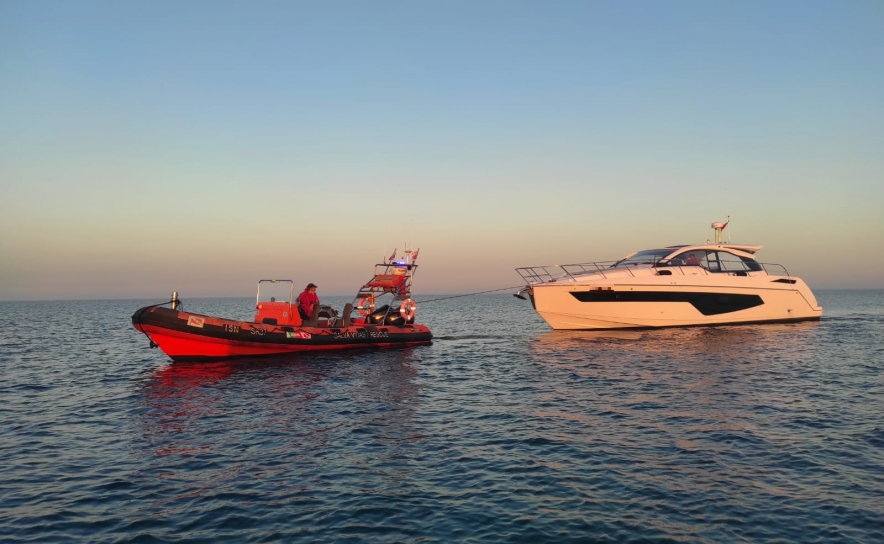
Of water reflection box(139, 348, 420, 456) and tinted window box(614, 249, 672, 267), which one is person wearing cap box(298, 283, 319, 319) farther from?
tinted window box(614, 249, 672, 267)

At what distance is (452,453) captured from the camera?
9625mm

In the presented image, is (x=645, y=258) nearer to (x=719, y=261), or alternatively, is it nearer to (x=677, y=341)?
(x=719, y=261)

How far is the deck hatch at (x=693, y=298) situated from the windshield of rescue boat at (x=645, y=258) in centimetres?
199

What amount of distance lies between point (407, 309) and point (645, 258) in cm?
1215

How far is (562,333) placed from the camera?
28.7 m

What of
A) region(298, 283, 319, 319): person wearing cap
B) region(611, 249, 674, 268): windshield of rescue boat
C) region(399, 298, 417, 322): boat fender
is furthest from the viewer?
region(611, 249, 674, 268): windshield of rescue boat

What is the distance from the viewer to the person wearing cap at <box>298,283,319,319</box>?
74.1 feet

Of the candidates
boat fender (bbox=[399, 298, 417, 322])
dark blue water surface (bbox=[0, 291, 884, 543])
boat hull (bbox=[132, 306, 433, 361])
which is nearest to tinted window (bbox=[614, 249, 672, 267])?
dark blue water surface (bbox=[0, 291, 884, 543])

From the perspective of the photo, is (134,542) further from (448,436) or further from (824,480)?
(824,480)

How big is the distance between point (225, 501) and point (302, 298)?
1542 cm

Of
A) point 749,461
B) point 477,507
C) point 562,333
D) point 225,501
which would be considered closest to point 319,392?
point 225,501

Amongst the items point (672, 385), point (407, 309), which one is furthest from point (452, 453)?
point (407, 309)

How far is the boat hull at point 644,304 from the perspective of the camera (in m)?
26.7

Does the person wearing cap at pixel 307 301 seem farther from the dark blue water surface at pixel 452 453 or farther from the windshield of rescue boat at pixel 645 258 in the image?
the windshield of rescue boat at pixel 645 258
